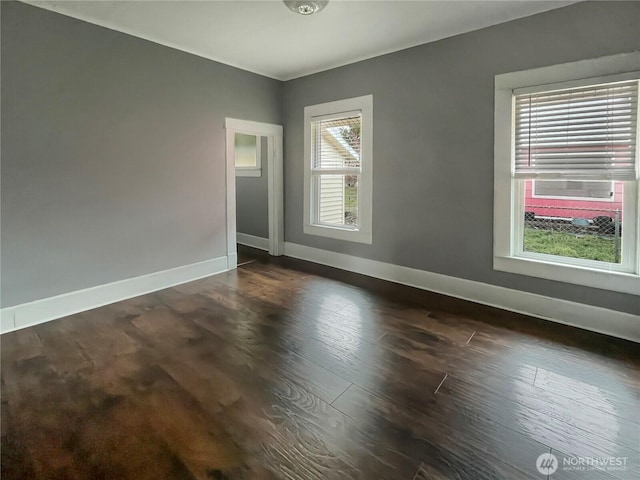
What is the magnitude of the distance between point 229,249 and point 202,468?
325cm

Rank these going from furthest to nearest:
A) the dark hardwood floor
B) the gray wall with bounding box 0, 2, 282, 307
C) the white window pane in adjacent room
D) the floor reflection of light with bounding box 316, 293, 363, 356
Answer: the white window pane in adjacent room < the gray wall with bounding box 0, 2, 282, 307 < the floor reflection of light with bounding box 316, 293, 363, 356 < the dark hardwood floor

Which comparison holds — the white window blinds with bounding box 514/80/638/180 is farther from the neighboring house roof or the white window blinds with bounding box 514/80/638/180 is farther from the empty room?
the neighboring house roof

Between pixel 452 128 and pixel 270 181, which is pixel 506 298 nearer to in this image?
pixel 452 128

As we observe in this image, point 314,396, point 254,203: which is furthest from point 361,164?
point 314,396

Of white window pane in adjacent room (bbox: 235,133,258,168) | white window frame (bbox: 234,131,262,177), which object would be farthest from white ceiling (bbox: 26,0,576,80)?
white window pane in adjacent room (bbox: 235,133,258,168)

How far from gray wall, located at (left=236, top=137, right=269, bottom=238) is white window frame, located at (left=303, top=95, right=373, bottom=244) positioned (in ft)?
3.36

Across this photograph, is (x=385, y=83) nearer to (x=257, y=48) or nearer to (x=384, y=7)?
(x=384, y=7)

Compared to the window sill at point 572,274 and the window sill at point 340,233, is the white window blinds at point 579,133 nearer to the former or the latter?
the window sill at point 572,274

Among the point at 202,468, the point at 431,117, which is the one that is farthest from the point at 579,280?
the point at 202,468

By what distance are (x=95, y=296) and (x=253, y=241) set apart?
2905mm

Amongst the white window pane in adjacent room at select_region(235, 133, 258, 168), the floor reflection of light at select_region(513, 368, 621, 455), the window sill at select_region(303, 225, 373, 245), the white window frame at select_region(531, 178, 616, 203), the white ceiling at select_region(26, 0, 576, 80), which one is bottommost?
the floor reflection of light at select_region(513, 368, 621, 455)

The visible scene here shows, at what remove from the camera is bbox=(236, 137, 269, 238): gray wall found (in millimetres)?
5699

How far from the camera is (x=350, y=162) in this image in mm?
4410

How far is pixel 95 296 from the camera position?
328 centimetres
